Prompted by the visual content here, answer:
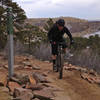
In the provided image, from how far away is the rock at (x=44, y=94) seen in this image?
421 centimetres

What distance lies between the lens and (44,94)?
4.30 meters

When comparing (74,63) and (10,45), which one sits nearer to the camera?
(10,45)

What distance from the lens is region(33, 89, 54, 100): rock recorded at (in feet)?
13.8

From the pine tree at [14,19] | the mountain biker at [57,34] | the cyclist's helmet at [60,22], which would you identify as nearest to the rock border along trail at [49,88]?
the mountain biker at [57,34]

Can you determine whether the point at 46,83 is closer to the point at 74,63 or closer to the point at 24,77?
the point at 24,77

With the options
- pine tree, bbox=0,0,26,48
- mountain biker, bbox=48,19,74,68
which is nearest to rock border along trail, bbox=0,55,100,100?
mountain biker, bbox=48,19,74,68

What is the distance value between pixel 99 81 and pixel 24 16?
7351 millimetres

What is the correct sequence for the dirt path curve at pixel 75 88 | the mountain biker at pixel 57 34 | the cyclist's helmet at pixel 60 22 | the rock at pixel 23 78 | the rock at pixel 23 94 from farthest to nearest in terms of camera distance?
the mountain biker at pixel 57 34, the cyclist's helmet at pixel 60 22, the rock at pixel 23 78, the dirt path curve at pixel 75 88, the rock at pixel 23 94

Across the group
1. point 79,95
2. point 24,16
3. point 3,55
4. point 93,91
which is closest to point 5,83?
point 79,95

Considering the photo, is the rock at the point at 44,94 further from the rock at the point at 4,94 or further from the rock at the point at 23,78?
the rock at the point at 23,78

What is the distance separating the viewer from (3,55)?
9.30 m

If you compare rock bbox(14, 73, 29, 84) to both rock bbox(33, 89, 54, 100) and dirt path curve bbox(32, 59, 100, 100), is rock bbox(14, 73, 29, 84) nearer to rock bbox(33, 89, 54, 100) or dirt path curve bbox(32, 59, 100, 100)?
dirt path curve bbox(32, 59, 100, 100)

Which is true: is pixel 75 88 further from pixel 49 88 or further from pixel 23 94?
pixel 23 94

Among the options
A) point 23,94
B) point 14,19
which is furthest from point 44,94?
point 14,19
